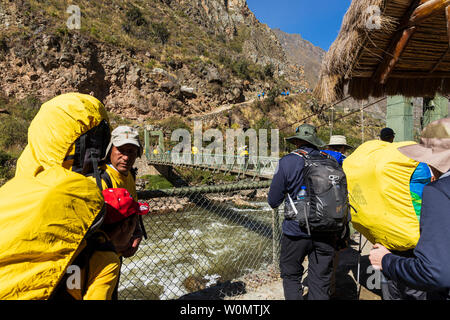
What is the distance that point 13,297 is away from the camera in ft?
2.15

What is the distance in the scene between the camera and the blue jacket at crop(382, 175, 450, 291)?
29.0 inches

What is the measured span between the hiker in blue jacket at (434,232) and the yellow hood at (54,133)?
135 cm

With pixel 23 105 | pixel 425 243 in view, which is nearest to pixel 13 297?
pixel 425 243

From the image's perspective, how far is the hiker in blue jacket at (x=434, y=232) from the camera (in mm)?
741

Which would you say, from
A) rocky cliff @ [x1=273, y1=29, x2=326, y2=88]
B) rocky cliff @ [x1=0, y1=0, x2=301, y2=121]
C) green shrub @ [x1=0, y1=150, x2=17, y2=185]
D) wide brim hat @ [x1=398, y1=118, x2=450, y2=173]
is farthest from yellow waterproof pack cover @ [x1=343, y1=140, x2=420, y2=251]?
rocky cliff @ [x1=273, y1=29, x2=326, y2=88]

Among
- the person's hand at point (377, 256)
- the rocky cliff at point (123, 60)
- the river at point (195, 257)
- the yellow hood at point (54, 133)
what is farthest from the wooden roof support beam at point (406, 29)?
the rocky cliff at point (123, 60)

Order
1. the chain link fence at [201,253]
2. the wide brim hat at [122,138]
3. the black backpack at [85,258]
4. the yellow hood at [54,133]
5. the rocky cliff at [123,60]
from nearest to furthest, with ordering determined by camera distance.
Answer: the black backpack at [85,258] → the yellow hood at [54,133] → the wide brim hat at [122,138] → the chain link fence at [201,253] → the rocky cliff at [123,60]

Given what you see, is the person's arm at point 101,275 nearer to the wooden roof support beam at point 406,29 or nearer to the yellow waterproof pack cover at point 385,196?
the yellow waterproof pack cover at point 385,196

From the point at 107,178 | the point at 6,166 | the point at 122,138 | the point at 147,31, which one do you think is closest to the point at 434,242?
the point at 107,178

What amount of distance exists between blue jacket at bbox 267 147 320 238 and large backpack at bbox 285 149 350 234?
52mm

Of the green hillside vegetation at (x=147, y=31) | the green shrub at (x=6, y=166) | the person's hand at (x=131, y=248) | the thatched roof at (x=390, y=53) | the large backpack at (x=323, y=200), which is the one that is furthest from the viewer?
the green hillside vegetation at (x=147, y=31)

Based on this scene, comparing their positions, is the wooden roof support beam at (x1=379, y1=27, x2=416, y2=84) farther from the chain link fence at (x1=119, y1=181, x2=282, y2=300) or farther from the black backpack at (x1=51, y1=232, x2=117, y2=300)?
the black backpack at (x1=51, y1=232, x2=117, y2=300)

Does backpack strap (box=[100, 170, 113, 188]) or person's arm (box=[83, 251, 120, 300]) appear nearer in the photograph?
person's arm (box=[83, 251, 120, 300])

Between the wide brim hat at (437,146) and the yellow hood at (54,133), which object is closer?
the wide brim hat at (437,146)
